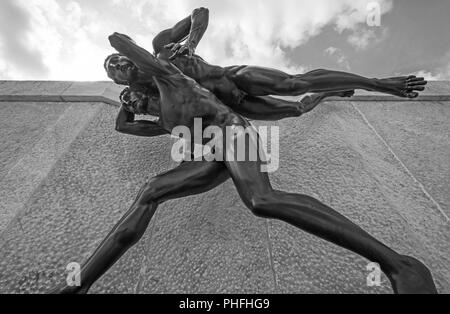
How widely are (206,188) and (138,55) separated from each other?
100cm

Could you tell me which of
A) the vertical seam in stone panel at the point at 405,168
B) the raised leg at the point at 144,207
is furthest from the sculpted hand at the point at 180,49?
the vertical seam in stone panel at the point at 405,168

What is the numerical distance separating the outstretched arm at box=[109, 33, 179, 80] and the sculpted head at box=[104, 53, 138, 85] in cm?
16

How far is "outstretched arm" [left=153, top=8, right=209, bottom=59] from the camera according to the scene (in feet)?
8.95

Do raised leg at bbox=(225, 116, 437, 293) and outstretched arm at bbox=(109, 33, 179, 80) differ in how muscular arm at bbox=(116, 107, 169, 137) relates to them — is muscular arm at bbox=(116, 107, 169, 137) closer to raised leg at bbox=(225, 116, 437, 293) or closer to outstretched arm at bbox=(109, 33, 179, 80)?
outstretched arm at bbox=(109, 33, 179, 80)

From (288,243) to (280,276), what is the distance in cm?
30

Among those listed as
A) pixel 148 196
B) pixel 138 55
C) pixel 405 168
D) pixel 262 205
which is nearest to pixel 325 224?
pixel 262 205

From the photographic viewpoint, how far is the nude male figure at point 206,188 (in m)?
1.81

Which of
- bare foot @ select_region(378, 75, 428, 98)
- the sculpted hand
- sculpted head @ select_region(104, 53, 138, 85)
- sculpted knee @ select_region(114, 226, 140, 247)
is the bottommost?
sculpted knee @ select_region(114, 226, 140, 247)

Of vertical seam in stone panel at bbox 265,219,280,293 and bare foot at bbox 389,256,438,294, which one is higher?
vertical seam in stone panel at bbox 265,219,280,293

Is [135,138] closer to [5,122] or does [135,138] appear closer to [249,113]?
[249,113]

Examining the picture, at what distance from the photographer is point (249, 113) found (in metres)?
2.99

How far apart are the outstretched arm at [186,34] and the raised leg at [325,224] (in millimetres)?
1150

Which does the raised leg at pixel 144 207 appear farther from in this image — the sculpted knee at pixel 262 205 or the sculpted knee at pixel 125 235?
the sculpted knee at pixel 262 205

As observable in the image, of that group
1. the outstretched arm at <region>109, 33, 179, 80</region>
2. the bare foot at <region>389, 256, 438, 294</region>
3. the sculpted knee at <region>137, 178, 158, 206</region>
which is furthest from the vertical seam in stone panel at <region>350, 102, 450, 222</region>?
the outstretched arm at <region>109, 33, 179, 80</region>
